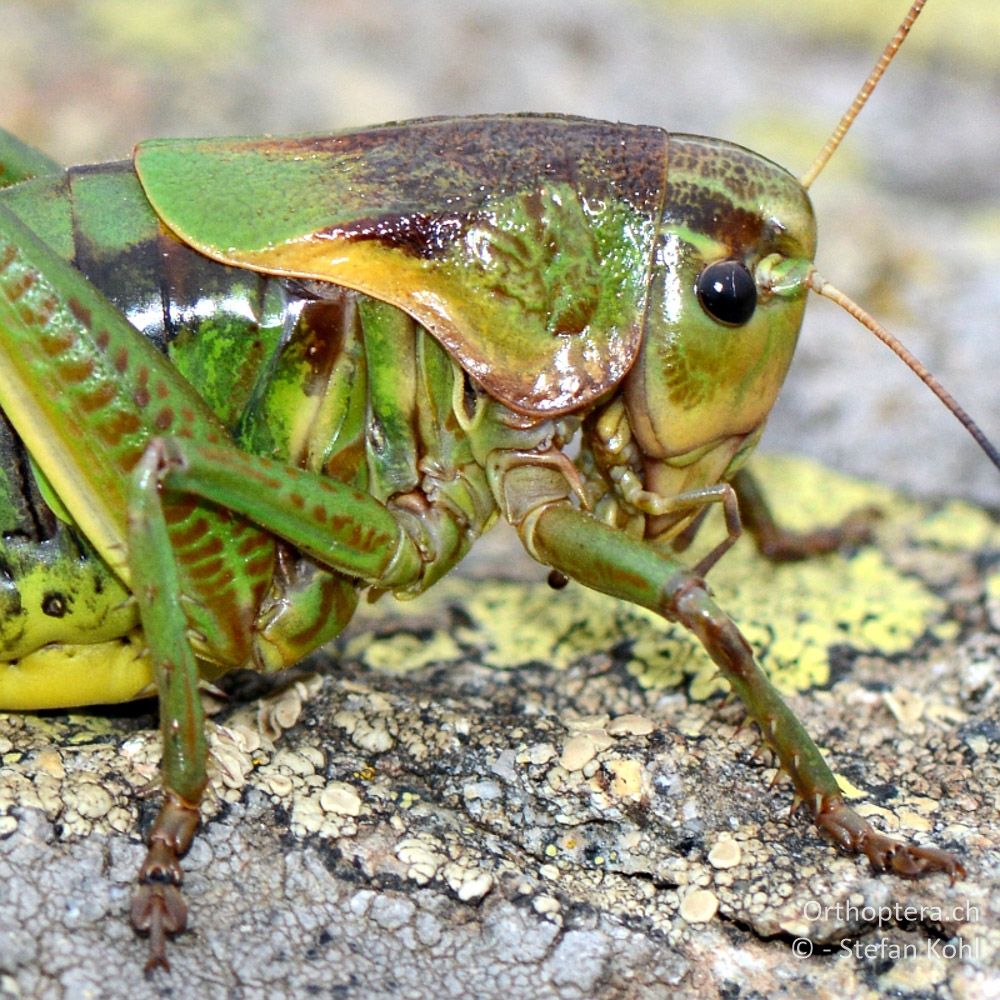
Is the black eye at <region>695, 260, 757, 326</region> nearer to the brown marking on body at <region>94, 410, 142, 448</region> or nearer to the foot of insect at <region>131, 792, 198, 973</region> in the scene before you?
the brown marking on body at <region>94, 410, 142, 448</region>

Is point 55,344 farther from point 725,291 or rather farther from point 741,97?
point 741,97

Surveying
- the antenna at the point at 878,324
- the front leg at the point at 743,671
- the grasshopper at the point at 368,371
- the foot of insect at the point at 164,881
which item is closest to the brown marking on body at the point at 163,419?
the grasshopper at the point at 368,371

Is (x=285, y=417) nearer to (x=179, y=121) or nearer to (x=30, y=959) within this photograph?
(x=30, y=959)

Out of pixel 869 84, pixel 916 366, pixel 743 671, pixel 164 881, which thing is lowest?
pixel 164 881

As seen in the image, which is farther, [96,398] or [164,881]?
[96,398]

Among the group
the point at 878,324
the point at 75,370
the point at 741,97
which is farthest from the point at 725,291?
the point at 741,97

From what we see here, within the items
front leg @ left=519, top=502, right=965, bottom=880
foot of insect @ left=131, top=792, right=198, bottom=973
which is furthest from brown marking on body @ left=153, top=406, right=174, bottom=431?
front leg @ left=519, top=502, right=965, bottom=880

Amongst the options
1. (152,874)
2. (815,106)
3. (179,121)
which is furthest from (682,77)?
(152,874)
